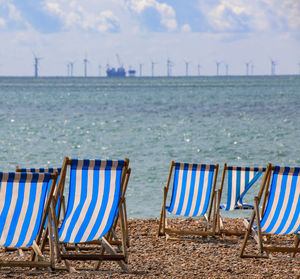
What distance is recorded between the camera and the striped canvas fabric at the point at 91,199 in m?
4.36

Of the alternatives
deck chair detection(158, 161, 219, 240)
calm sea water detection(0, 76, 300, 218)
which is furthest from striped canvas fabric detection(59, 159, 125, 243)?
calm sea water detection(0, 76, 300, 218)

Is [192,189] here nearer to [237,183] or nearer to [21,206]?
[237,183]

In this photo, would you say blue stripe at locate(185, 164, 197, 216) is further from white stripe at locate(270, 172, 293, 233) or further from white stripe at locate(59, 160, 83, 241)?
white stripe at locate(59, 160, 83, 241)

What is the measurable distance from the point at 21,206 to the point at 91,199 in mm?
509

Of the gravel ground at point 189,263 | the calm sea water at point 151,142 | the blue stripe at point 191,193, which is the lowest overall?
the calm sea water at point 151,142

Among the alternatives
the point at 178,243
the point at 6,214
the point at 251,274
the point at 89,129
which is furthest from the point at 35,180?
the point at 89,129

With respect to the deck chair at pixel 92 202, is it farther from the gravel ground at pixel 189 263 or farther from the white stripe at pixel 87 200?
the gravel ground at pixel 189 263

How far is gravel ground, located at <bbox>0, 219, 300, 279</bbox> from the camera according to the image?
4.39 meters

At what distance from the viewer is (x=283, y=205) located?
4.94 m

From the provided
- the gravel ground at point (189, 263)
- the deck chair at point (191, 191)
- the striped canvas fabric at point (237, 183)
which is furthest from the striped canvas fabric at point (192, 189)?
the striped canvas fabric at point (237, 183)

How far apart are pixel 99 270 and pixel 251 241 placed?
1700 millimetres

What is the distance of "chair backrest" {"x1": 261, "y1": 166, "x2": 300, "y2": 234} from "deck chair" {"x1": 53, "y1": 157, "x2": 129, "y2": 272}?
1.19m

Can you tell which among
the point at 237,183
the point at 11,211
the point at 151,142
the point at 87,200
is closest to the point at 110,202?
the point at 87,200

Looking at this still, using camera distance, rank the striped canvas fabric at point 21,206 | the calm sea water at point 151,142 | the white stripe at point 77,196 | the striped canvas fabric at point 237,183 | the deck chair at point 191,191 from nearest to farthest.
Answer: the striped canvas fabric at point 21,206
the white stripe at point 77,196
the deck chair at point 191,191
the striped canvas fabric at point 237,183
the calm sea water at point 151,142
